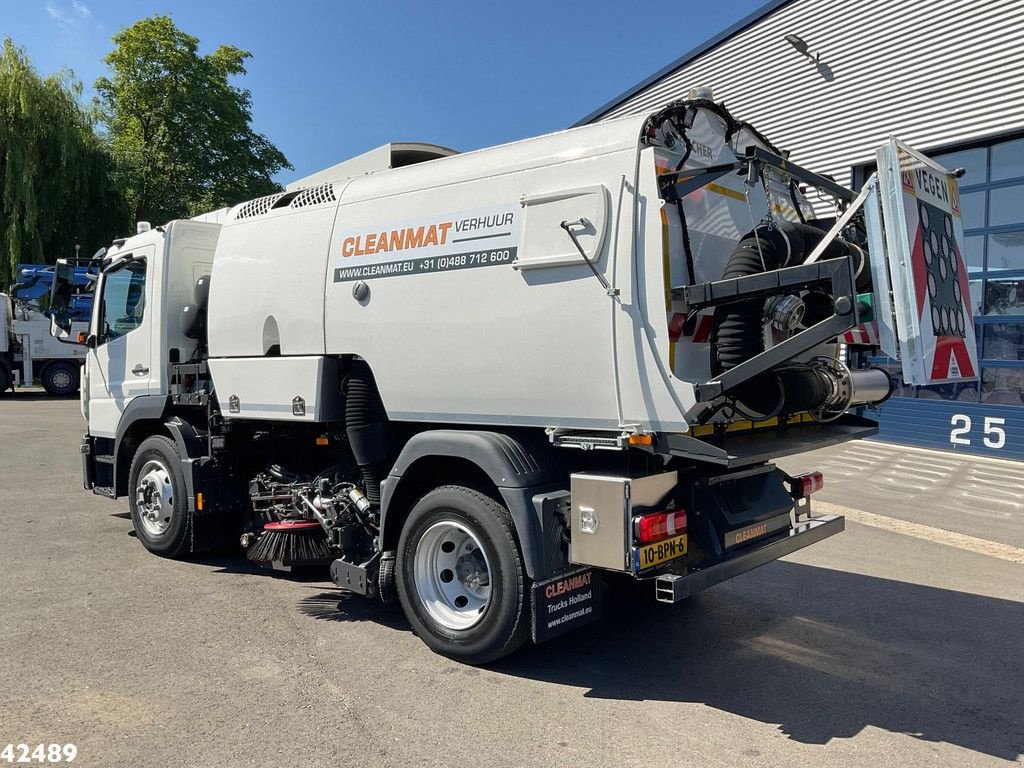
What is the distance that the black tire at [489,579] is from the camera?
4.00 meters

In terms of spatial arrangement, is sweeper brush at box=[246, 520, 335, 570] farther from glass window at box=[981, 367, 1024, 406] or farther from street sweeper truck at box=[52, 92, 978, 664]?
glass window at box=[981, 367, 1024, 406]

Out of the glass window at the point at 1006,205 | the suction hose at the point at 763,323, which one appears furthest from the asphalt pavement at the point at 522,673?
the glass window at the point at 1006,205

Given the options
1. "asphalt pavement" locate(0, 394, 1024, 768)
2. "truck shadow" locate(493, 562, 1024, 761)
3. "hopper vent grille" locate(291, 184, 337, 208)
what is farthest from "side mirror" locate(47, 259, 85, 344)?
"truck shadow" locate(493, 562, 1024, 761)

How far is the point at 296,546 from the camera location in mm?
5402

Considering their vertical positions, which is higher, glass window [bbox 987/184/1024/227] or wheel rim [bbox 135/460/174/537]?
glass window [bbox 987/184/1024/227]

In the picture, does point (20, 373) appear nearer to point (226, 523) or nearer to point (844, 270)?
point (226, 523)

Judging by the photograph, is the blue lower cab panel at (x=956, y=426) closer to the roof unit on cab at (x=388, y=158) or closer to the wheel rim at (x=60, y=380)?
the roof unit on cab at (x=388, y=158)

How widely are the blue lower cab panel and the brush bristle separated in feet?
35.9

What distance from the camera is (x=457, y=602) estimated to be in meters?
4.45

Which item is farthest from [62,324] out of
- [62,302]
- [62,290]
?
[62,290]

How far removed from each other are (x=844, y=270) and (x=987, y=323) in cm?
1084

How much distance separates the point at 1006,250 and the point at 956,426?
2.86 m

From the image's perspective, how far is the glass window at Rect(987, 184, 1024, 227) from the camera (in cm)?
1191

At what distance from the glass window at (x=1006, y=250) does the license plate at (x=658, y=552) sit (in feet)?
35.5
